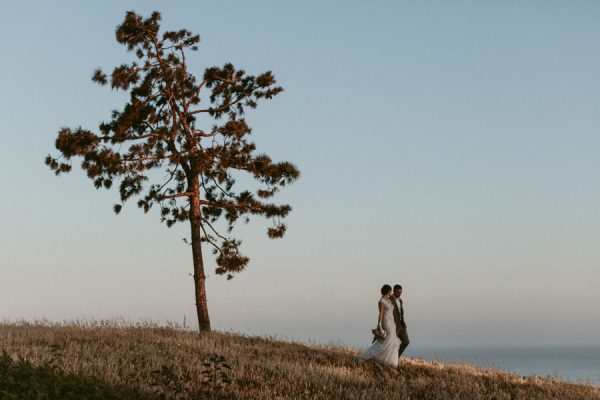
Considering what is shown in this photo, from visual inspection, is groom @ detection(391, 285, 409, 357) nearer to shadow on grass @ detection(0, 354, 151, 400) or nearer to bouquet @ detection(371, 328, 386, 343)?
bouquet @ detection(371, 328, 386, 343)

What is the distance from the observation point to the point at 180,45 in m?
26.1

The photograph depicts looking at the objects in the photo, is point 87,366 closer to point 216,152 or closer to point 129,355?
point 129,355

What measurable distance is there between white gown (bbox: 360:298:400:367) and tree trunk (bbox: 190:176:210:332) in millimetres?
6839

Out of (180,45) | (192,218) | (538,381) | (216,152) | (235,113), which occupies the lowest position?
(538,381)

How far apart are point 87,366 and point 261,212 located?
13.0m

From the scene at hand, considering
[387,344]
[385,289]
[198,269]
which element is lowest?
[387,344]

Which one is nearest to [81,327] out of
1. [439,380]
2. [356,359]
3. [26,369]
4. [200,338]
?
[200,338]

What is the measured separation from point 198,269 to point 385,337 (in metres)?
7.81

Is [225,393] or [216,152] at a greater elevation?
[216,152]

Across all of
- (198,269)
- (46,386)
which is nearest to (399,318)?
(198,269)

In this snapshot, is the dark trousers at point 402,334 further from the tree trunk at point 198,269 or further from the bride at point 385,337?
the tree trunk at point 198,269

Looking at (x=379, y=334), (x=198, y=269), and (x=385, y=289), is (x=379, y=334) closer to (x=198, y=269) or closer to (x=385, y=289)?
(x=385, y=289)

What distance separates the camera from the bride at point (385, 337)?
19.3 metres

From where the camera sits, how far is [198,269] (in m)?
24.4
